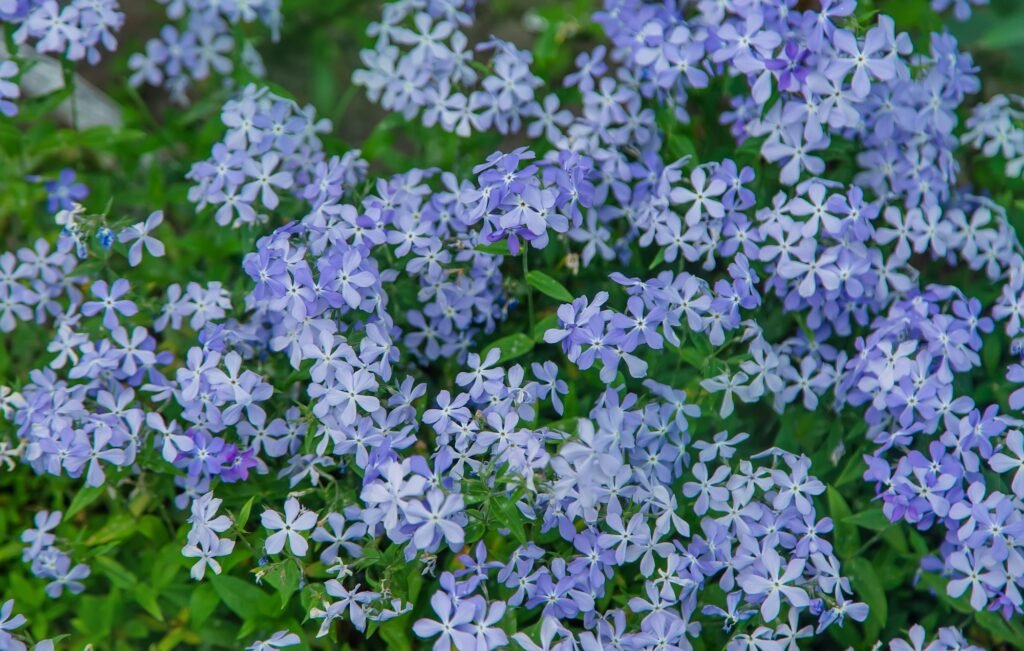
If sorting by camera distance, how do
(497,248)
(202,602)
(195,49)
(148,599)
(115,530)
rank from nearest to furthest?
(497,248) → (202,602) → (148,599) → (115,530) → (195,49)

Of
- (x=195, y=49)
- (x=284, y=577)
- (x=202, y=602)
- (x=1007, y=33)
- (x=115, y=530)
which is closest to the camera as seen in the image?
(x=284, y=577)

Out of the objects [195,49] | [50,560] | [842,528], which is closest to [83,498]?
[50,560]

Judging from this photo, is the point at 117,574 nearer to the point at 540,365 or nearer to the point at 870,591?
the point at 540,365

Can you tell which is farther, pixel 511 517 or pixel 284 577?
pixel 284 577

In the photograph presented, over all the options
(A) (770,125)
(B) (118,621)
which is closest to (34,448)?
(B) (118,621)

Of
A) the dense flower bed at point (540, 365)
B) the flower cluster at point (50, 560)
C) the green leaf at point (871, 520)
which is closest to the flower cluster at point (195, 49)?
the dense flower bed at point (540, 365)

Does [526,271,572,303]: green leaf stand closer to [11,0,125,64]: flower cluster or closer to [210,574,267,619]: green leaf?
[210,574,267,619]: green leaf

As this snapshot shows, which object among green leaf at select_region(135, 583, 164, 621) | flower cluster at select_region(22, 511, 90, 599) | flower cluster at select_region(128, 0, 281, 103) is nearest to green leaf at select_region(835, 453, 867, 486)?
green leaf at select_region(135, 583, 164, 621)
